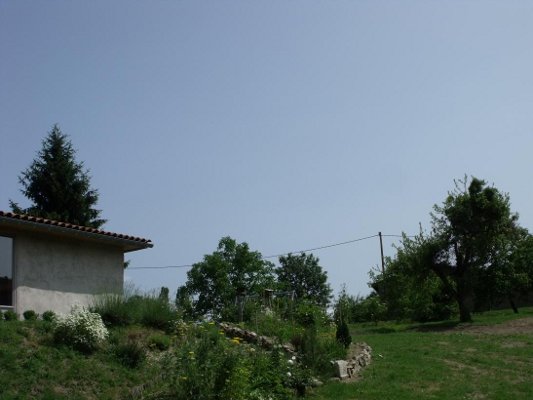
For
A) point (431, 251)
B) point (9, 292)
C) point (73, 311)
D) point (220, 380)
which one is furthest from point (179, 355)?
point (431, 251)

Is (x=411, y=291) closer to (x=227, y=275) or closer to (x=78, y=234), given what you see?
(x=227, y=275)

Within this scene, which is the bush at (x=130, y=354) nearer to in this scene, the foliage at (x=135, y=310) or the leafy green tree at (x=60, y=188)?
the foliage at (x=135, y=310)

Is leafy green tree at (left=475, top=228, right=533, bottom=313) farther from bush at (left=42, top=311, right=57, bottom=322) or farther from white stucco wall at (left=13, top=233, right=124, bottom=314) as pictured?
bush at (left=42, top=311, right=57, bottom=322)

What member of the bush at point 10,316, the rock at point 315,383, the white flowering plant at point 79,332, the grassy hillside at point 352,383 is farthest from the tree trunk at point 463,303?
the bush at point 10,316

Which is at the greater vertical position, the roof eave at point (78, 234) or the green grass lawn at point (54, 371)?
the roof eave at point (78, 234)

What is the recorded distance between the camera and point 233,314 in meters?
18.3

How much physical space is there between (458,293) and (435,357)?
41.0ft

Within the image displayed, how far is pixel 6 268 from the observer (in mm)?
14344

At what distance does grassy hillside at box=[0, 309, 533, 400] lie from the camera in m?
10.4

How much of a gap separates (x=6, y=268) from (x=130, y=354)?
4.52 meters

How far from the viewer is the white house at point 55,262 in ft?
46.7

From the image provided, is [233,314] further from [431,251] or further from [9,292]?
[431,251]

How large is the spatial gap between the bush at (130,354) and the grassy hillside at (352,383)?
0.21ft

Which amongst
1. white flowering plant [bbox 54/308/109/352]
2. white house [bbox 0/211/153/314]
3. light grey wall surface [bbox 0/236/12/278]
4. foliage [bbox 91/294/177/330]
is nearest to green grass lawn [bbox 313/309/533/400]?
foliage [bbox 91/294/177/330]
